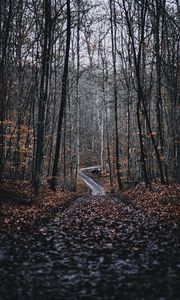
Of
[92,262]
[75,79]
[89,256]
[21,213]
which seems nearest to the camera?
[92,262]

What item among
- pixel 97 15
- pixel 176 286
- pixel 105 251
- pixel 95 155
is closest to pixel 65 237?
pixel 105 251

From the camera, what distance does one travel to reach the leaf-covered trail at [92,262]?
4996 mm

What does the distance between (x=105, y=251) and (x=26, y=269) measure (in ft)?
6.29

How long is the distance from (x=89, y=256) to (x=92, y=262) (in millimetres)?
481

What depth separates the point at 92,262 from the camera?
6703 millimetres

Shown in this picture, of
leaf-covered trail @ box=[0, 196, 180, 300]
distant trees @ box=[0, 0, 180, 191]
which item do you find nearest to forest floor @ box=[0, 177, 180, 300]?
leaf-covered trail @ box=[0, 196, 180, 300]

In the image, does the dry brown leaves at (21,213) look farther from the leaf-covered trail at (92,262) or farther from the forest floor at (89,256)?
the leaf-covered trail at (92,262)

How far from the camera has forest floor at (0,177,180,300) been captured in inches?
198

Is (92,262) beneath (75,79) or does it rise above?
beneath

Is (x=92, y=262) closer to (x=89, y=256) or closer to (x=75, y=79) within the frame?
(x=89, y=256)

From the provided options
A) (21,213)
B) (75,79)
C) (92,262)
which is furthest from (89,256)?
(75,79)

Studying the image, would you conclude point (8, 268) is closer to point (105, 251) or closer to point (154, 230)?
point (105, 251)

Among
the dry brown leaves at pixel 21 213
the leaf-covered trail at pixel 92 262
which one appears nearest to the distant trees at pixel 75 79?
the dry brown leaves at pixel 21 213

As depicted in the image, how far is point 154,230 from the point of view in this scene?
32.2 ft
